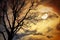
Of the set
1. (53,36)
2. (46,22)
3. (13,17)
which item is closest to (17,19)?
(13,17)

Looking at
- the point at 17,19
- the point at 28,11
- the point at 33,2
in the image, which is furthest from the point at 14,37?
the point at 33,2

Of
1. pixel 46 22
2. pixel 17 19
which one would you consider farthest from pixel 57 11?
pixel 17 19

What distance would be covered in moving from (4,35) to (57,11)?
5.51 ft

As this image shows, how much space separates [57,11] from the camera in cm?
475

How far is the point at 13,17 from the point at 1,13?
1.28 feet

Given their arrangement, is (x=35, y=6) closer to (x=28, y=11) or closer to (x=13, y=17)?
(x=28, y=11)

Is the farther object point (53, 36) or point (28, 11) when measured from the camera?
point (28, 11)

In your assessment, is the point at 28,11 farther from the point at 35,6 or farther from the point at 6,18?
the point at 6,18

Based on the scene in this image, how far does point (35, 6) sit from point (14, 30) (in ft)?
3.09

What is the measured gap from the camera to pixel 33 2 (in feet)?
16.1

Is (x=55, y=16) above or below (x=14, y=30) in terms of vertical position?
above

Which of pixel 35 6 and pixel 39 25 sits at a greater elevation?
pixel 35 6

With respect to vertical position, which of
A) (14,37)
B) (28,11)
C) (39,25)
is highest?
(28,11)

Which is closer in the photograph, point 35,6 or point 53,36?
point 53,36
